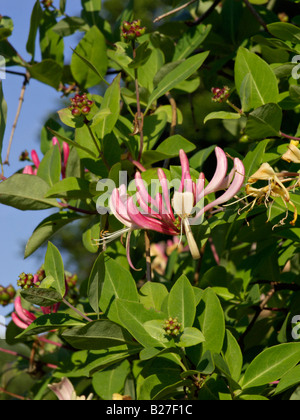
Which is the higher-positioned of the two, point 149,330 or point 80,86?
point 80,86

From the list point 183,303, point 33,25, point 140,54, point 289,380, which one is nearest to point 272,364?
point 289,380

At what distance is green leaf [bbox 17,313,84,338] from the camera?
36.9 inches

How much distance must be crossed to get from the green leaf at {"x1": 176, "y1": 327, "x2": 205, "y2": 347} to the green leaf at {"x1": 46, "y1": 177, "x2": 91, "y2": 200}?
35 cm

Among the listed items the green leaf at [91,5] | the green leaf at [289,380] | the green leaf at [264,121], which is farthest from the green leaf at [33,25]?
the green leaf at [289,380]

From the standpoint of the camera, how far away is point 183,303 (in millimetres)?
847

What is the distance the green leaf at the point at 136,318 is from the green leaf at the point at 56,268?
12 cm

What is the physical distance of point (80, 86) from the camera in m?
1.41

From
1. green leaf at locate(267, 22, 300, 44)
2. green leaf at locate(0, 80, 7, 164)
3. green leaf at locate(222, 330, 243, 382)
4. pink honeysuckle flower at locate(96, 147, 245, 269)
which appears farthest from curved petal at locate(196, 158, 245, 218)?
green leaf at locate(0, 80, 7, 164)

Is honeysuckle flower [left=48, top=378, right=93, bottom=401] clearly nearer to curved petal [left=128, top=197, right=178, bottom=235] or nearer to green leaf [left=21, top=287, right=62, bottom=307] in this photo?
green leaf [left=21, top=287, right=62, bottom=307]

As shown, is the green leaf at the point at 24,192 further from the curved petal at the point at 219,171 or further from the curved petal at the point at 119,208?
the curved petal at the point at 219,171

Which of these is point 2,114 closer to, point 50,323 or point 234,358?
point 50,323
